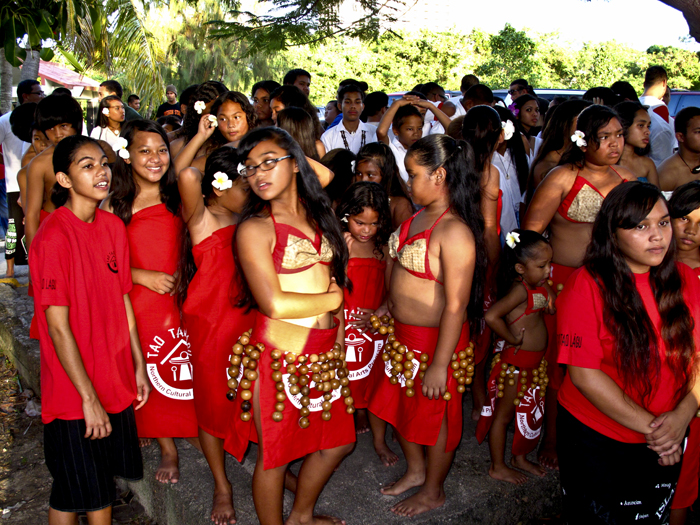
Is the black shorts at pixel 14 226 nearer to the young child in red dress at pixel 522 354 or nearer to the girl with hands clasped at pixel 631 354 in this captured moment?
the young child in red dress at pixel 522 354

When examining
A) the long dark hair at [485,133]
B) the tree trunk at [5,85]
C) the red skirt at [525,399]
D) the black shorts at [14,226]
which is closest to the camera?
the red skirt at [525,399]

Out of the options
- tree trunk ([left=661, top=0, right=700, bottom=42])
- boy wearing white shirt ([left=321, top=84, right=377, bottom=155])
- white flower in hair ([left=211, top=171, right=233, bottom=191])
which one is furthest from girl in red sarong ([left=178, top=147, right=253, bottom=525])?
tree trunk ([left=661, top=0, right=700, bottom=42])

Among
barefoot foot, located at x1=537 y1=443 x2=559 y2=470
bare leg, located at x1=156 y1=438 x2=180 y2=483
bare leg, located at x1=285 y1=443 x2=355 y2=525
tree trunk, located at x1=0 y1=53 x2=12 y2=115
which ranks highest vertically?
tree trunk, located at x1=0 y1=53 x2=12 y2=115

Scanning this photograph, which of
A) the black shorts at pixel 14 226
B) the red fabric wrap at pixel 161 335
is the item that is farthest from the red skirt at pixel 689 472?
the black shorts at pixel 14 226

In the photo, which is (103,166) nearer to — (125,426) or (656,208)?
(125,426)

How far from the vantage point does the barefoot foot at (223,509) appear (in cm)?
269

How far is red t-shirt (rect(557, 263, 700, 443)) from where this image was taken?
211 centimetres

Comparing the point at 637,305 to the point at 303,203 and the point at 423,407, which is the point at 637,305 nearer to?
the point at 423,407

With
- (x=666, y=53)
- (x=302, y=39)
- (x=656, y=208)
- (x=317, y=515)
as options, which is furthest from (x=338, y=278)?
(x=666, y=53)

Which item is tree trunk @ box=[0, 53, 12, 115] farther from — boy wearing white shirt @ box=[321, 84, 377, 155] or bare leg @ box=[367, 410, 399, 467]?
bare leg @ box=[367, 410, 399, 467]

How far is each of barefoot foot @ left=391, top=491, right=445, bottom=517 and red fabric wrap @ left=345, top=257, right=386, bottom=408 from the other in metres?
0.64

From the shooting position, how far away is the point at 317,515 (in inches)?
105

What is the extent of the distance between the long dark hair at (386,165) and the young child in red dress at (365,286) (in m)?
0.43

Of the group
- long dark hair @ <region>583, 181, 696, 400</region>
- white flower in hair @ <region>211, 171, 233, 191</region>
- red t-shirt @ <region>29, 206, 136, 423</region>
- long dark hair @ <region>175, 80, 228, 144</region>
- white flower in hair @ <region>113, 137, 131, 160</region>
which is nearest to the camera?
long dark hair @ <region>583, 181, 696, 400</region>
